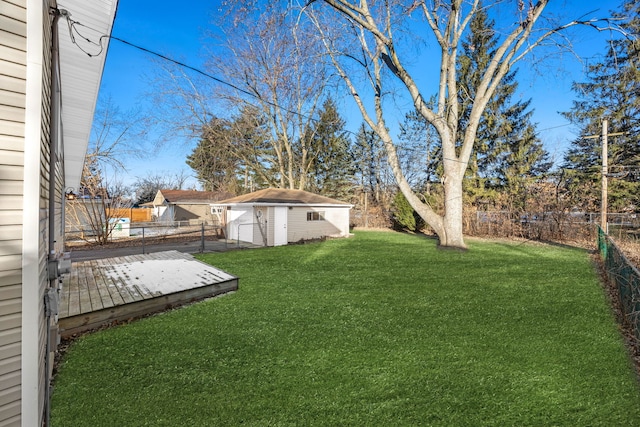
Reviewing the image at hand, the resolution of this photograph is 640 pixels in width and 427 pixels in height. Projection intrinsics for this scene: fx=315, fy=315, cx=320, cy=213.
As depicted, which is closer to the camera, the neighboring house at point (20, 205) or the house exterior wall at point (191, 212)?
the neighboring house at point (20, 205)

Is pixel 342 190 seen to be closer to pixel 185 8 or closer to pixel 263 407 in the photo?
pixel 185 8

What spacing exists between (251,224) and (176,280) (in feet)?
26.2

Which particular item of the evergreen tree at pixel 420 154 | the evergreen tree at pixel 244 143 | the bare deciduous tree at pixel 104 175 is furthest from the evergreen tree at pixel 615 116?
the bare deciduous tree at pixel 104 175

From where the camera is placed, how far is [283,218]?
13.5m

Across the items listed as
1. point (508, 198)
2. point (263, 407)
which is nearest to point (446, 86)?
point (508, 198)

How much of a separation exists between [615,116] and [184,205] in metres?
30.9

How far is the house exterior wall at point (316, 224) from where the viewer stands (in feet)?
46.4

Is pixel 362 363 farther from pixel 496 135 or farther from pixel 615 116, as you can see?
pixel 615 116

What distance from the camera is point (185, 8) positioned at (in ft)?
32.4

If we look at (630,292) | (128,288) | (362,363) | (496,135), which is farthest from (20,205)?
(496,135)

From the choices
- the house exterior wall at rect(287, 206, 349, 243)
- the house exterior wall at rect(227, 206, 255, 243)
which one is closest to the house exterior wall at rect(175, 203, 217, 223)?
the house exterior wall at rect(227, 206, 255, 243)

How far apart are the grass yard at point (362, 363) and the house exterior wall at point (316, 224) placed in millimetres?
8245

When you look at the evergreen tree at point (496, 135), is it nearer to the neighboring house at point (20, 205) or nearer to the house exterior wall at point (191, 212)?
the house exterior wall at point (191, 212)

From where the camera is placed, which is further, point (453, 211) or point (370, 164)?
point (370, 164)
